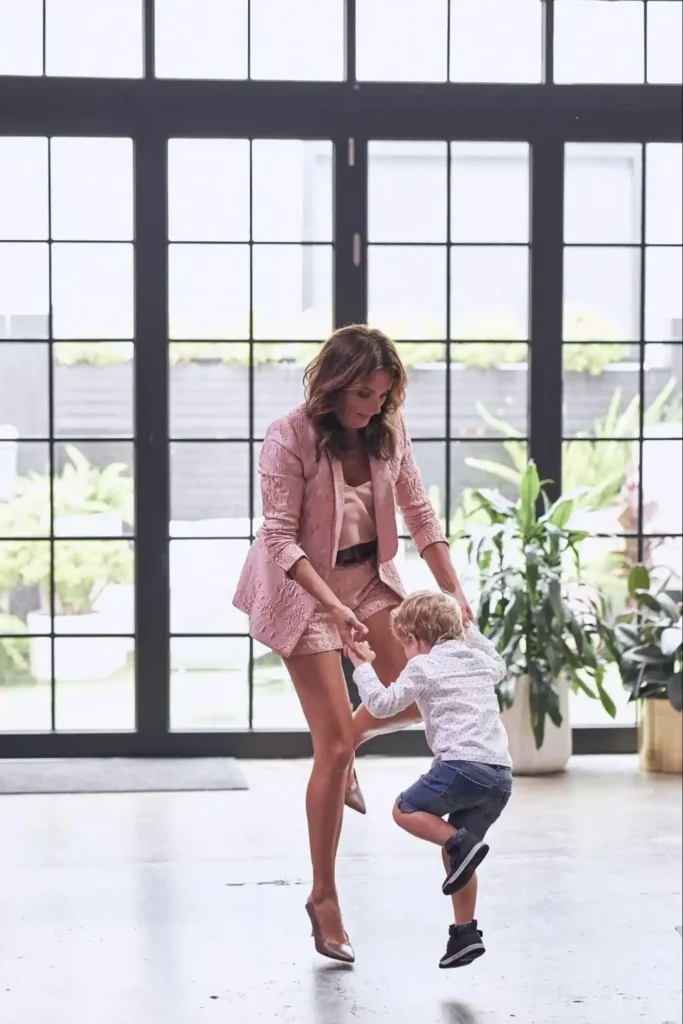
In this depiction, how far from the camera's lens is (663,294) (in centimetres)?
573

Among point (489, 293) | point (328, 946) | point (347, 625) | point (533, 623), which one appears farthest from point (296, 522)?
point (489, 293)

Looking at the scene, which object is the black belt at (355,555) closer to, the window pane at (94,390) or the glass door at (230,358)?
the glass door at (230,358)

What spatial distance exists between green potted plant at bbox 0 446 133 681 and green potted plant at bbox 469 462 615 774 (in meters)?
1.32

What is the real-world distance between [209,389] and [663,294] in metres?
1.74

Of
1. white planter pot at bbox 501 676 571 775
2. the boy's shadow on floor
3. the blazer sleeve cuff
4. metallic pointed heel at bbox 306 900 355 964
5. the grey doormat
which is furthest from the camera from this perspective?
white planter pot at bbox 501 676 571 775

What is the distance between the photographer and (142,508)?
555 centimetres

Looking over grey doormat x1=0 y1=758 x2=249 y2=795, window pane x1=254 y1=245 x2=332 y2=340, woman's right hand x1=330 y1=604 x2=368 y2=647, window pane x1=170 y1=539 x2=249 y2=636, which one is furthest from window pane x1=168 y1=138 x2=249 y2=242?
woman's right hand x1=330 y1=604 x2=368 y2=647

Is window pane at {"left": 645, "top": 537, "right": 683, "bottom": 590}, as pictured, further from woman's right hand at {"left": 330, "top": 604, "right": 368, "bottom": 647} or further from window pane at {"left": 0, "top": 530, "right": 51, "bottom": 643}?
woman's right hand at {"left": 330, "top": 604, "right": 368, "bottom": 647}

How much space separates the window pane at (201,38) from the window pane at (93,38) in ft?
0.29

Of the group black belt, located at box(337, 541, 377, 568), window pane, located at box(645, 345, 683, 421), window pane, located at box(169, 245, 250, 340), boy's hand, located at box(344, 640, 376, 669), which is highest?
window pane, located at box(169, 245, 250, 340)

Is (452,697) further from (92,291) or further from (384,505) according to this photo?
(92,291)

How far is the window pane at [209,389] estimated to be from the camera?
5562mm

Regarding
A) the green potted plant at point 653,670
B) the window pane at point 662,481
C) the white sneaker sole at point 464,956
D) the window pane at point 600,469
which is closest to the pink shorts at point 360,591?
the white sneaker sole at point 464,956

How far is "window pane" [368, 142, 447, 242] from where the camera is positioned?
558 cm
